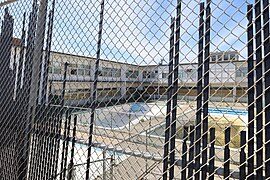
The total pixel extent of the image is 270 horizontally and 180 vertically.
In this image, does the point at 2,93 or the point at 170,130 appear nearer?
the point at 170,130

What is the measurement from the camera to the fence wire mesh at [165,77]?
0.65m

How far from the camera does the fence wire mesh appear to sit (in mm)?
653

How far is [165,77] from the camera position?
2.99ft

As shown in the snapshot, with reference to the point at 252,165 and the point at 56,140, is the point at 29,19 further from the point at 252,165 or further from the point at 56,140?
the point at 252,165

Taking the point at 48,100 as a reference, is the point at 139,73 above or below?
above

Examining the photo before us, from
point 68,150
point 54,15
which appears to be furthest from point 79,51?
point 68,150

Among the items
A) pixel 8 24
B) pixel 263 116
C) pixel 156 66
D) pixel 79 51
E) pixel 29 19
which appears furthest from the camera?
pixel 8 24

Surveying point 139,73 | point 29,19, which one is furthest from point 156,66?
point 29,19

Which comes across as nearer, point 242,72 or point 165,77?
point 242,72

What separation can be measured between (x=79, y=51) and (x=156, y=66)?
44 cm

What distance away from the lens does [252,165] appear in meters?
0.64

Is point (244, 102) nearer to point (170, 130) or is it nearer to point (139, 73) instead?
point (170, 130)

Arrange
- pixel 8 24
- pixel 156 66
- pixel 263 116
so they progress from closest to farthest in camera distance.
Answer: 1. pixel 263 116
2. pixel 156 66
3. pixel 8 24

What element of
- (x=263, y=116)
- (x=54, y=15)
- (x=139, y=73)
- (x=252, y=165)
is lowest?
(x=252, y=165)
